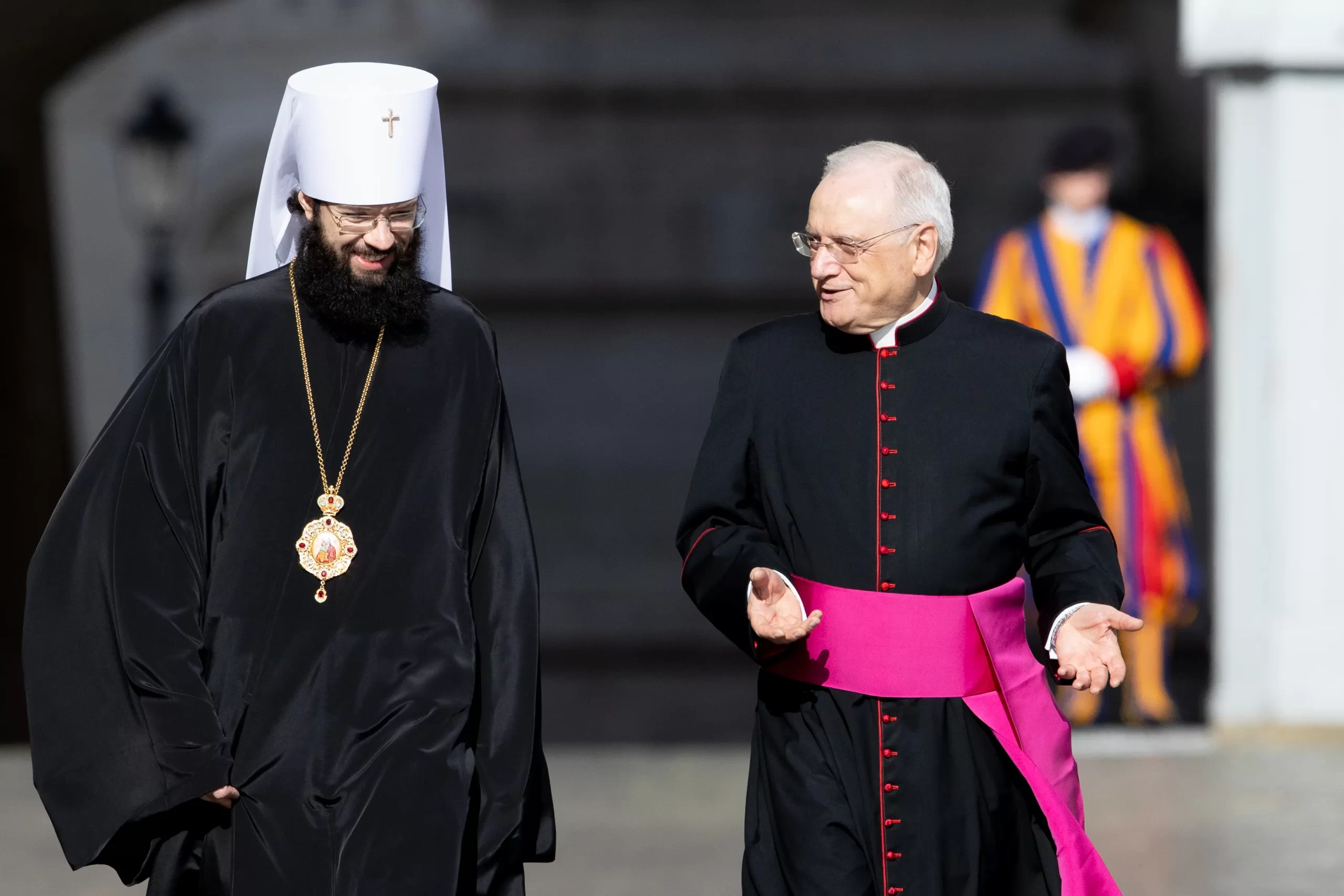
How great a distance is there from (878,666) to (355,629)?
0.90m

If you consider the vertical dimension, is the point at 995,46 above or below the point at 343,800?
above

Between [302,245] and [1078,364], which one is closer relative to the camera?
[302,245]

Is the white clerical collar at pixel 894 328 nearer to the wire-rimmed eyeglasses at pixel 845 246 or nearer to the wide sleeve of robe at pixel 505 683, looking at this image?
the wire-rimmed eyeglasses at pixel 845 246

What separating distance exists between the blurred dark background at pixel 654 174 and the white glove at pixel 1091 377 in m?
3.98

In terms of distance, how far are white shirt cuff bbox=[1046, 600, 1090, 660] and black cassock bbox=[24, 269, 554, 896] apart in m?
0.88

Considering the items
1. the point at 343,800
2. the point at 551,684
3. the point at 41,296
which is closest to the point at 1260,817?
the point at 343,800

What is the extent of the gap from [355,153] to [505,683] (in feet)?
3.13

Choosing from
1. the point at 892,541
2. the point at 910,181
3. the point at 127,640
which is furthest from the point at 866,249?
the point at 127,640

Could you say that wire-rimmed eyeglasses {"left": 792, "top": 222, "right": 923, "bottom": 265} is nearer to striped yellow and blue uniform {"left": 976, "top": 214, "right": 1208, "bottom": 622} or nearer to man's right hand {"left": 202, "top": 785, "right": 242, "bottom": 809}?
man's right hand {"left": 202, "top": 785, "right": 242, "bottom": 809}

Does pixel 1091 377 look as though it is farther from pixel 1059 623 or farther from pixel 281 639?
pixel 281 639

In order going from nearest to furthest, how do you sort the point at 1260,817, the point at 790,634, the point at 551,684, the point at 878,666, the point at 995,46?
1. the point at 790,634
2. the point at 878,666
3. the point at 1260,817
4. the point at 551,684
5. the point at 995,46

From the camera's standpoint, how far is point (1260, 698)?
7520 millimetres

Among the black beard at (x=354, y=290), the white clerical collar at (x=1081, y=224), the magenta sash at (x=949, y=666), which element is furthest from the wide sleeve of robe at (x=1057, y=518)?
the white clerical collar at (x=1081, y=224)

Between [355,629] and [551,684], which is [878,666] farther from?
[551,684]
